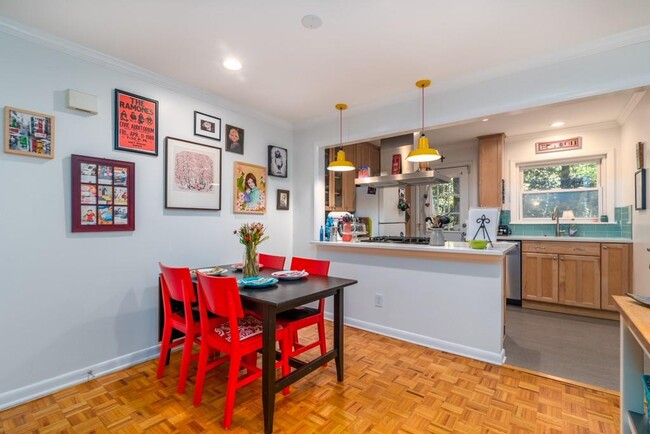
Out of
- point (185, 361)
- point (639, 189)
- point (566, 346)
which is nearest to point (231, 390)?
point (185, 361)

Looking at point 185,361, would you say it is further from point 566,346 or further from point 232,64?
point 566,346

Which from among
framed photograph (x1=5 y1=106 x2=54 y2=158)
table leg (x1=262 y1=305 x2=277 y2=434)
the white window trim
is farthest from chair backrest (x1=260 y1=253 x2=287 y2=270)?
the white window trim

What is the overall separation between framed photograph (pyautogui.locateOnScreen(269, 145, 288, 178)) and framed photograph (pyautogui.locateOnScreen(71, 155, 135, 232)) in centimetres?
153

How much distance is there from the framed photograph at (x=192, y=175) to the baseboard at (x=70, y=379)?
1.27m

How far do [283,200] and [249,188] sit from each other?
56 cm

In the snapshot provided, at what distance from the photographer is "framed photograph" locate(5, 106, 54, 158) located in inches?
75.5

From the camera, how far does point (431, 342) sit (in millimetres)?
2814

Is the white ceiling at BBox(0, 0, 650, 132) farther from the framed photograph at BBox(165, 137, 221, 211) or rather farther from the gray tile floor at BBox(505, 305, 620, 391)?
the gray tile floor at BBox(505, 305, 620, 391)

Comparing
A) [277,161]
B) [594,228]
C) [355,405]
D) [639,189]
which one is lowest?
[355,405]

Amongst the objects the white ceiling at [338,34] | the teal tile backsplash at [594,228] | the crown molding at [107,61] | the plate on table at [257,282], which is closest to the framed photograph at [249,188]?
the crown molding at [107,61]

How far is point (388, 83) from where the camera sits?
2746 millimetres

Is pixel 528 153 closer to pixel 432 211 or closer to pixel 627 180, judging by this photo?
pixel 627 180

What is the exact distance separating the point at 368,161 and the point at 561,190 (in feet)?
9.19

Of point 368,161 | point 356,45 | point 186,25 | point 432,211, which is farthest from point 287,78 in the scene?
point 432,211
